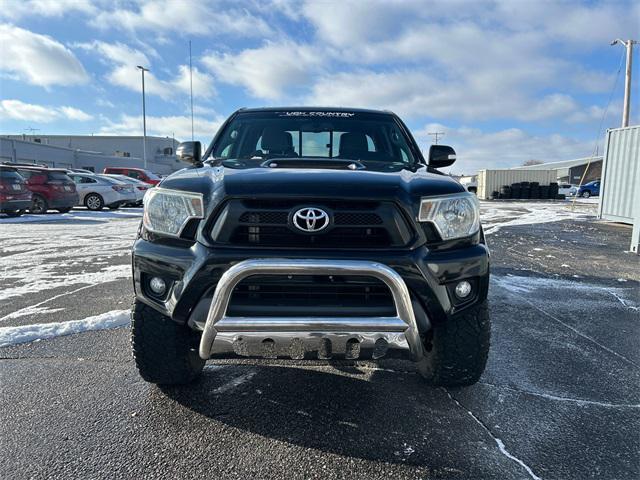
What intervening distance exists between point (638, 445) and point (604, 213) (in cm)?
1256

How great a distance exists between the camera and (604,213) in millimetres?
12367

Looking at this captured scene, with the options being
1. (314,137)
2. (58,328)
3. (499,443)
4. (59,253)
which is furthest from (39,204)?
(499,443)

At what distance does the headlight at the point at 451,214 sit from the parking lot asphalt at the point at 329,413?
1023 millimetres

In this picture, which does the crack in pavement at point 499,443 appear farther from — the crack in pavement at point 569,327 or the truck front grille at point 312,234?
the crack in pavement at point 569,327

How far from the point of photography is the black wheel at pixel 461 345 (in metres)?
2.25

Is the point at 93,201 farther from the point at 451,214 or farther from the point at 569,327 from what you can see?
the point at 451,214

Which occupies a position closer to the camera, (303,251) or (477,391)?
(303,251)

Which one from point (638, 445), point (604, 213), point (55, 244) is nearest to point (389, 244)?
point (638, 445)

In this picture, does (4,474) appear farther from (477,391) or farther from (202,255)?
(477,391)

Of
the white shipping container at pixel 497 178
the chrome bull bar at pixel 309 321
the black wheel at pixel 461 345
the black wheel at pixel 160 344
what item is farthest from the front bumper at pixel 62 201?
the white shipping container at pixel 497 178

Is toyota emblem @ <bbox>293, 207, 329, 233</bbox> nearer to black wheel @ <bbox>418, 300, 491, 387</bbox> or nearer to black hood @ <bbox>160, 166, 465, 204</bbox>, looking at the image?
black hood @ <bbox>160, 166, 465, 204</bbox>

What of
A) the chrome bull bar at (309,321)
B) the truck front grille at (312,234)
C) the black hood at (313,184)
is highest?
the black hood at (313,184)

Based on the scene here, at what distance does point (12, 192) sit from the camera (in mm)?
12008

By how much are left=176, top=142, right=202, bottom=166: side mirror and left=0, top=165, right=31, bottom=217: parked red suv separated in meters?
11.5
